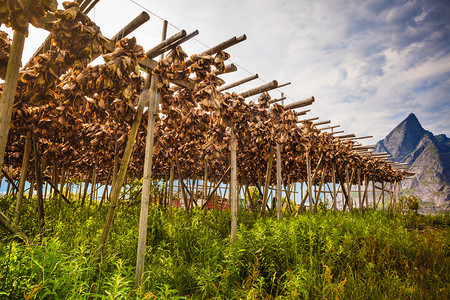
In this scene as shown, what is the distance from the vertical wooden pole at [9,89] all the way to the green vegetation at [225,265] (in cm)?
119

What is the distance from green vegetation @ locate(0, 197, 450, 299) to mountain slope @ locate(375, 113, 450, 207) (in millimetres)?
69185

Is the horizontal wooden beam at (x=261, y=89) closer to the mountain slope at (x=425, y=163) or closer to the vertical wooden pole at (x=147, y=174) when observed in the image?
the vertical wooden pole at (x=147, y=174)

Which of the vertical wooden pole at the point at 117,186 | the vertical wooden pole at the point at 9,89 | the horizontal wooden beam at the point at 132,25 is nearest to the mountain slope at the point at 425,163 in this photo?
the vertical wooden pole at the point at 117,186

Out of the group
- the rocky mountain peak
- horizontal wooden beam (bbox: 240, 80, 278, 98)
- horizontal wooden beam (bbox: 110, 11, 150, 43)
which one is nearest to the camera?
horizontal wooden beam (bbox: 110, 11, 150, 43)

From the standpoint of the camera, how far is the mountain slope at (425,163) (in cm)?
8512

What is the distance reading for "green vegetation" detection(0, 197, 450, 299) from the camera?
7.39 ft

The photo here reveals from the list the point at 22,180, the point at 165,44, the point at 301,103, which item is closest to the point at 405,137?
the point at 301,103

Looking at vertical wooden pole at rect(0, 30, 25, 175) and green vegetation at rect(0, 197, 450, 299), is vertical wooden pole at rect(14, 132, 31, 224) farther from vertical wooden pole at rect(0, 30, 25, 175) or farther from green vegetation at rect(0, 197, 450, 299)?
vertical wooden pole at rect(0, 30, 25, 175)

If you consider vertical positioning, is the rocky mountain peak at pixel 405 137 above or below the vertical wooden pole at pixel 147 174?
above

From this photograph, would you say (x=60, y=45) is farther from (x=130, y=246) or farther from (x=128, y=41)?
(x=130, y=246)

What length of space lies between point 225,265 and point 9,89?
12.2 feet

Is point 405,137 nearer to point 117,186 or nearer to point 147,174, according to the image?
point 147,174

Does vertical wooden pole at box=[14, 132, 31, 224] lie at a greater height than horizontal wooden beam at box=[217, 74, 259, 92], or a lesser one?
lesser

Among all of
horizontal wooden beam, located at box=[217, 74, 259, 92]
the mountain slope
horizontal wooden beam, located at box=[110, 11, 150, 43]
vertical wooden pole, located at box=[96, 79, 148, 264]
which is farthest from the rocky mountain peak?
horizontal wooden beam, located at box=[110, 11, 150, 43]
